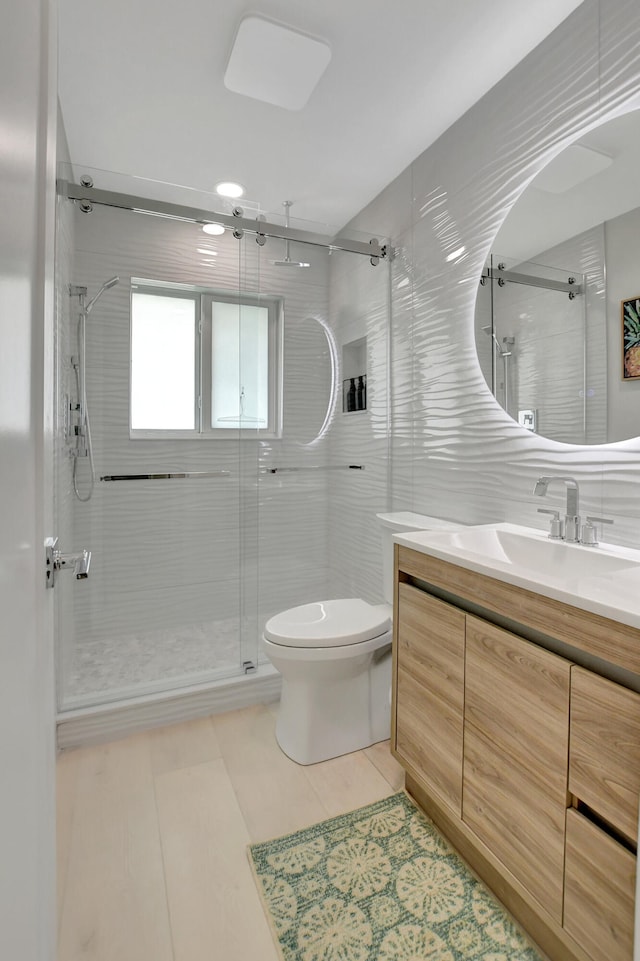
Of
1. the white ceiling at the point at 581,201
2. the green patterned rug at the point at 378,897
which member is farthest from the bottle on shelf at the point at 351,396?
the green patterned rug at the point at 378,897

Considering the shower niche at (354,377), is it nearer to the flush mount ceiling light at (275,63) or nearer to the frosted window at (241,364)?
the frosted window at (241,364)

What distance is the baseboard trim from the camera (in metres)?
1.86

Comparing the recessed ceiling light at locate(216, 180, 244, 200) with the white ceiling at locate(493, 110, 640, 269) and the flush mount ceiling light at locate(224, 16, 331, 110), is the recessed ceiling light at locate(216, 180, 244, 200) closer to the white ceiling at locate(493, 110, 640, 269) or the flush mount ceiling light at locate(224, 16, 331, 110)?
the flush mount ceiling light at locate(224, 16, 331, 110)

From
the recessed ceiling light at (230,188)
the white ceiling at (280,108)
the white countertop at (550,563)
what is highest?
the recessed ceiling light at (230,188)

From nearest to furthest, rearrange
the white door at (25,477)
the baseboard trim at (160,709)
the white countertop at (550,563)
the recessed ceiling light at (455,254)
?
1. the white door at (25,477)
2. the white countertop at (550,563)
3. the baseboard trim at (160,709)
4. the recessed ceiling light at (455,254)

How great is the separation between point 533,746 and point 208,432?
2215 millimetres

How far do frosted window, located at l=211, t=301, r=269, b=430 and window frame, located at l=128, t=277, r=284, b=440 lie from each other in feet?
0.08

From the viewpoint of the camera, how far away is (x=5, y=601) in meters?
0.51

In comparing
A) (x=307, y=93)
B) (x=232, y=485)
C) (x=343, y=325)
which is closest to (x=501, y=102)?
(x=307, y=93)

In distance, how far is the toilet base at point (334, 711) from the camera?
176 cm

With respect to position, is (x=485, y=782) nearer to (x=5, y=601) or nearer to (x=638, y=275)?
(x=5, y=601)

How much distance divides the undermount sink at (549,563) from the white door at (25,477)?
0.92m

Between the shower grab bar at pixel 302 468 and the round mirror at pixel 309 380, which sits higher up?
the round mirror at pixel 309 380

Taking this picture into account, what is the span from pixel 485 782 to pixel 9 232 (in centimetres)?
139
